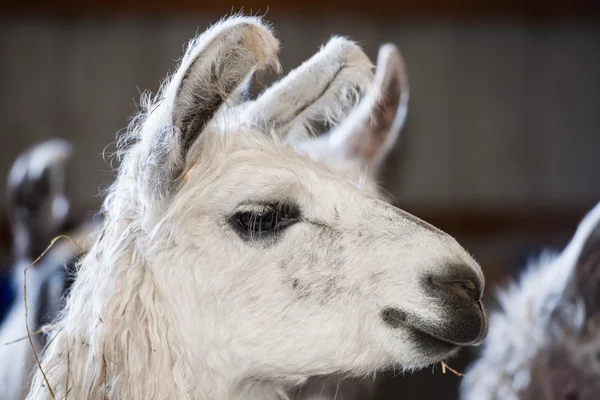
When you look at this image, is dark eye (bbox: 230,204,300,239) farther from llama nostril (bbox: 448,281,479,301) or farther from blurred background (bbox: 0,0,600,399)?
→ blurred background (bbox: 0,0,600,399)

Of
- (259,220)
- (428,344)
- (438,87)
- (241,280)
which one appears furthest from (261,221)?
(438,87)

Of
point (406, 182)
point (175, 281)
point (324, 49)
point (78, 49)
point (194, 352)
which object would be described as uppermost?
point (324, 49)

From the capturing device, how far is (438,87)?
8594mm

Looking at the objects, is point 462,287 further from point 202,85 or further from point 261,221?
point 202,85

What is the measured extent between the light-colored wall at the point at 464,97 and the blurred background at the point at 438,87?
0.01 m

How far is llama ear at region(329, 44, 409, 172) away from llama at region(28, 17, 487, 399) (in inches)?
26.7

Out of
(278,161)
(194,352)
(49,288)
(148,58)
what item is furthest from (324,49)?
(148,58)

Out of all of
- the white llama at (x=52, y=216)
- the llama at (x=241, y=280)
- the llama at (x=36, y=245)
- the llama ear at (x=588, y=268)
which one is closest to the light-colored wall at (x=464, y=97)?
the llama at (x=36, y=245)

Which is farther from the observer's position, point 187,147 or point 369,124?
point 369,124

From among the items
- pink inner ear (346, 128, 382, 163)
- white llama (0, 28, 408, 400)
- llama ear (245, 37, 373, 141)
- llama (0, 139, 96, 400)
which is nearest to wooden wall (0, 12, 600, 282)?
llama (0, 139, 96, 400)

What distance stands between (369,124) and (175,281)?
1.00m

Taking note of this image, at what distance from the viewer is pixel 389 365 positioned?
136 centimetres

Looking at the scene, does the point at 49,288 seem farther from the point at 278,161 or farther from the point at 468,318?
the point at 468,318

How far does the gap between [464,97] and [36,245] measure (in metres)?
6.75
